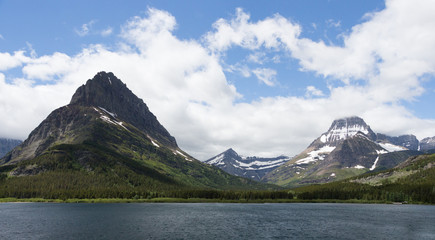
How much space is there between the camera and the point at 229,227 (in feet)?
369

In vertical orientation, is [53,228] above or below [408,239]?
below

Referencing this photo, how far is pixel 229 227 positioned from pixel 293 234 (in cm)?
2461

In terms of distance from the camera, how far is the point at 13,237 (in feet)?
288

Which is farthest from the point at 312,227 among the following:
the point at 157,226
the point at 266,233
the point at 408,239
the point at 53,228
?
the point at 53,228

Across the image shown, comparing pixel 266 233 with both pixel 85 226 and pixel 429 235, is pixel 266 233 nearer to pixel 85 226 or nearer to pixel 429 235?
pixel 429 235

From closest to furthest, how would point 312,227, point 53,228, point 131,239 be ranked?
point 131,239
point 53,228
point 312,227

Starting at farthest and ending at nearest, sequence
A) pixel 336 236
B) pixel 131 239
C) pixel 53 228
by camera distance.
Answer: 1. pixel 53 228
2. pixel 336 236
3. pixel 131 239

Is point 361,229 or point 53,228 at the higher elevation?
point 361,229

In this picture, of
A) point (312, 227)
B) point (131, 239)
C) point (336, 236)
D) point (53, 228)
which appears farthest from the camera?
point (312, 227)

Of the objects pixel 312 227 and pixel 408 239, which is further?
pixel 312 227

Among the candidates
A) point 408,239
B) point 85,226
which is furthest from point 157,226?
point 408,239

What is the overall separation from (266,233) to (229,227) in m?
17.5

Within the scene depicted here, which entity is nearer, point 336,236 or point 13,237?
point 13,237

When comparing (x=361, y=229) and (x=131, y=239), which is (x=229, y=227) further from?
(x=361, y=229)
